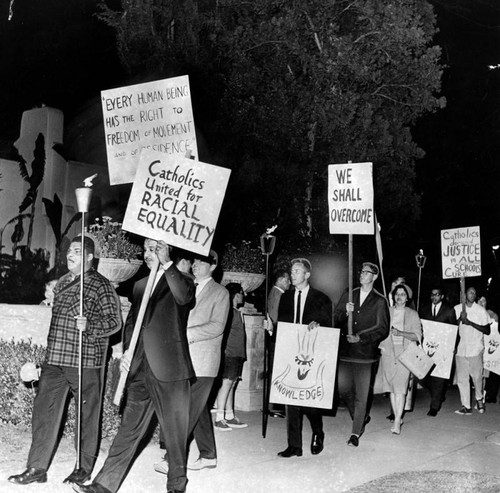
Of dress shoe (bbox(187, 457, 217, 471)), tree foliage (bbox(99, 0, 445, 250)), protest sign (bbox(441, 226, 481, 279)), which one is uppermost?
Result: tree foliage (bbox(99, 0, 445, 250))

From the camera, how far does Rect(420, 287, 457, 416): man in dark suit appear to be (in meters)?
12.0

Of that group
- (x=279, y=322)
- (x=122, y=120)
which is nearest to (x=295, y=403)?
(x=279, y=322)

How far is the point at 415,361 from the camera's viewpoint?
1020cm

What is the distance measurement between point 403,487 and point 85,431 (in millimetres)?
2667

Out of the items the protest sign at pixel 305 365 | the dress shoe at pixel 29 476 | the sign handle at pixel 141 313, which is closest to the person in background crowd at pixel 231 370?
the protest sign at pixel 305 365

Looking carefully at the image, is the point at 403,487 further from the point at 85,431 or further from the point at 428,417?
the point at 428,417

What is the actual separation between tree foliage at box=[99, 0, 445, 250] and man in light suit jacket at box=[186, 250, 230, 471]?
353 inches

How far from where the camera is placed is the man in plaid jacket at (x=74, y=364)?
6312 mm

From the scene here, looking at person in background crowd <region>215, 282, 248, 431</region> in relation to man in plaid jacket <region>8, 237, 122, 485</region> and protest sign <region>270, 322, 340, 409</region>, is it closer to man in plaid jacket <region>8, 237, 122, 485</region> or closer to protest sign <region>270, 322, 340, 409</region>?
protest sign <region>270, 322, 340, 409</region>

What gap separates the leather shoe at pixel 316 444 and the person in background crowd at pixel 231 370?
1498 millimetres

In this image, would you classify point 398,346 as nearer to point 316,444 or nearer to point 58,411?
point 316,444

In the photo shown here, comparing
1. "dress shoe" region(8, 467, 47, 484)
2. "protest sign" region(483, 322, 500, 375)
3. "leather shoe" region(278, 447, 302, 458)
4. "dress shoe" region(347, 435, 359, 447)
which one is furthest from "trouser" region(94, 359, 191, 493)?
"protest sign" region(483, 322, 500, 375)

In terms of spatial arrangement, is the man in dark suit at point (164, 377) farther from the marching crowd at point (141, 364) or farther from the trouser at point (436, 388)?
the trouser at point (436, 388)

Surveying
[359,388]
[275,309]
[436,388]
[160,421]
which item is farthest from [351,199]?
[160,421]
